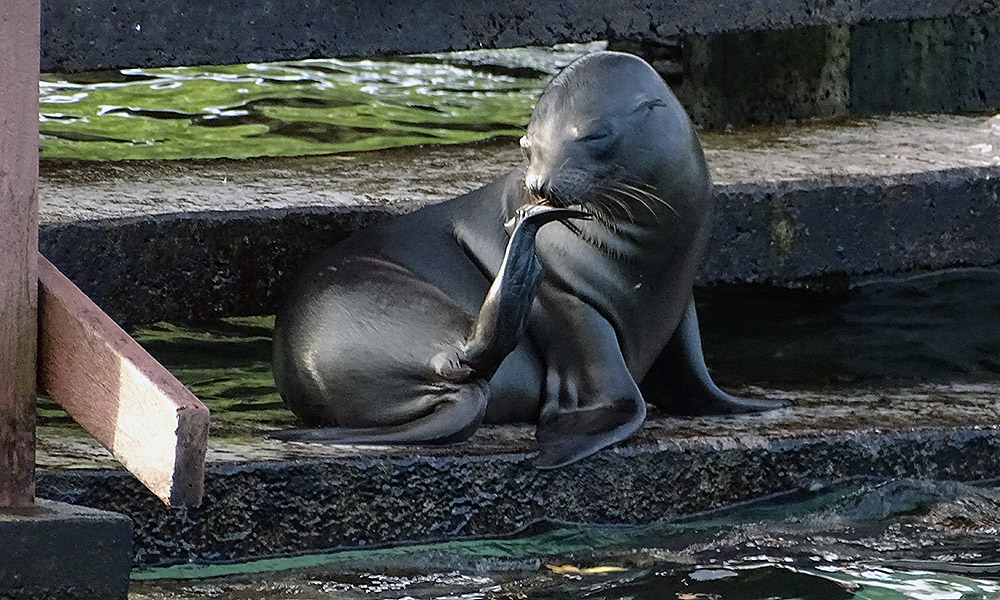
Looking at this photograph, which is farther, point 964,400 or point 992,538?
point 964,400

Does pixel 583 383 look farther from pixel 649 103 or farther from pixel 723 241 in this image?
pixel 723 241

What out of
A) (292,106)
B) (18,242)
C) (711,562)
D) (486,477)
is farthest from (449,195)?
(292,106)

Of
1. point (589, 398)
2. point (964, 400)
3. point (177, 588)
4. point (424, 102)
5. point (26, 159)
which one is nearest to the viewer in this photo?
point (26, 159)

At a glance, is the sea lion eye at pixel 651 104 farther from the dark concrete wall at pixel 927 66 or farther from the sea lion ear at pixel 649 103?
the dark concrete wall at pixel 927 66

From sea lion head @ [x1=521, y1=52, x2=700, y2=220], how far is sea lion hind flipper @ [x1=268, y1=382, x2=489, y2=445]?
0.53 metres

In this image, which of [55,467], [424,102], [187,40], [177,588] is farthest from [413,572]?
[424,102]

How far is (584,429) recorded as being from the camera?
396 centimetres

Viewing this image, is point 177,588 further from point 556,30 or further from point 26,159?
point 556,30

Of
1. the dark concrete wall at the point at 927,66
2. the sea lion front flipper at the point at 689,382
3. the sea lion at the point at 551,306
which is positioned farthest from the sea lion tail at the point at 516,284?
the dark concrete wall at the point at 927,66

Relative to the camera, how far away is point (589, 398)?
407cm

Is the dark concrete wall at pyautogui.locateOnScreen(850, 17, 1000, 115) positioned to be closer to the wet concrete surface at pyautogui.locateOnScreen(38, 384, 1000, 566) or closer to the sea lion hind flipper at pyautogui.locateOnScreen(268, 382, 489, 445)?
the wet concrete surface at pyautogui.locateOnScreen(38, 384, 1000, 566)

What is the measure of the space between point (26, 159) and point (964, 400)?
271cm

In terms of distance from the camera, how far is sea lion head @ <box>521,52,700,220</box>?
12.5ft

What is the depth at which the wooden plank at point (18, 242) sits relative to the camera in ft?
9.14
